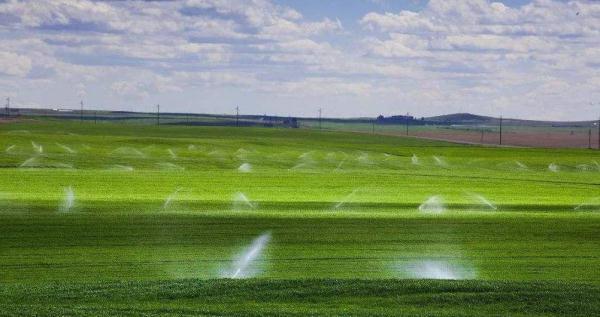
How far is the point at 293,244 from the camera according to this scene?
1152 inches

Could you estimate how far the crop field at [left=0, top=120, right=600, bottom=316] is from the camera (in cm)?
1975

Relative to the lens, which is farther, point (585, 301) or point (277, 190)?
point (277, 190)

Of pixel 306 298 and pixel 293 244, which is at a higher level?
pixel 306 298

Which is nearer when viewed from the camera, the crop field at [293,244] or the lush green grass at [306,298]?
the lush green grass at [306,298]

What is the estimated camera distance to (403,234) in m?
31.7

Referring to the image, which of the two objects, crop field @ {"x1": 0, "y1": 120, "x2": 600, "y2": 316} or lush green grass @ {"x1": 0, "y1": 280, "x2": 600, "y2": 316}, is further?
crop field @ {"x1": 0, "y1": 120, "x2": 600, "y2": 316}

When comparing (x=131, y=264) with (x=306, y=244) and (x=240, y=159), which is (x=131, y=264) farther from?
(x=240, y=159)

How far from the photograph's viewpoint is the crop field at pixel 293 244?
19750 mm

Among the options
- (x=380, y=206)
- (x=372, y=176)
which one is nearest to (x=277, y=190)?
(x=380, y=206)

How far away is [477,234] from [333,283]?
39.7 feet

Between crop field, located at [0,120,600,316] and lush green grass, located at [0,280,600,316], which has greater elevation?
lush green grass, located at [0,280,600,316]

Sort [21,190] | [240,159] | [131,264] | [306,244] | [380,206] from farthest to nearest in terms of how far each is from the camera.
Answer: [240,159] < [21,190] < [380,206] < [306,244] < [131,264]

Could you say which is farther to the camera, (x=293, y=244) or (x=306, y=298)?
(x=293, y=244)

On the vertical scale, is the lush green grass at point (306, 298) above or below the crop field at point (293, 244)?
above
